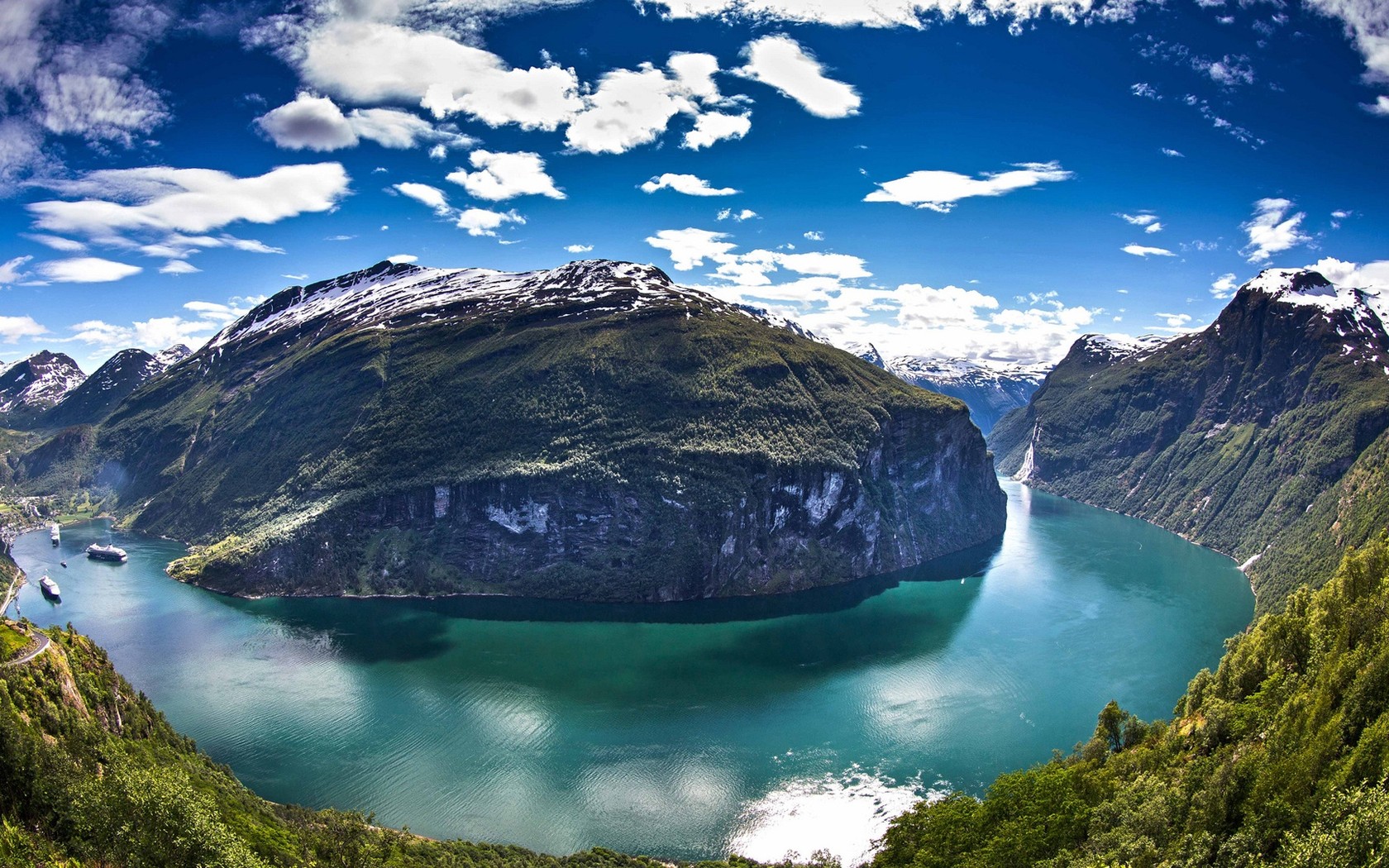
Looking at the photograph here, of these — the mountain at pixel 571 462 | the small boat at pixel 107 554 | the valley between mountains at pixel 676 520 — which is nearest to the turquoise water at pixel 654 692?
the small boat at pixel 107 554

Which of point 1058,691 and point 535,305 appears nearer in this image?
point 1058,691

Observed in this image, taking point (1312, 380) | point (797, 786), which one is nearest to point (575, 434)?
point (797, 786)

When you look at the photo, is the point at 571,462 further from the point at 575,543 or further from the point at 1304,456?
the point at 1304,456

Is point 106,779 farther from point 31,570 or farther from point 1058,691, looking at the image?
point 31,570

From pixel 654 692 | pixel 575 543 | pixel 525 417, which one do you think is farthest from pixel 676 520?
pixel 654 692

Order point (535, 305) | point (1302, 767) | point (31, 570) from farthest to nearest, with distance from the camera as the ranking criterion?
point (535, 305) → point (31, 570) → point (1302, 767)

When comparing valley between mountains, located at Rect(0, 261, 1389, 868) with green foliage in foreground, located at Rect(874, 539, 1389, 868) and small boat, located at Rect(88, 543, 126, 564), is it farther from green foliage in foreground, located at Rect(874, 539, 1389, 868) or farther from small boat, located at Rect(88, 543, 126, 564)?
small boat, located at Rect(88, 543, 126, 564)
